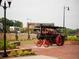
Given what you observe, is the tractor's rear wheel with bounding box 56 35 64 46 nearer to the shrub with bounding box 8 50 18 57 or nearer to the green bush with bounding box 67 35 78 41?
the green bush with bounding box 67 35 78 41

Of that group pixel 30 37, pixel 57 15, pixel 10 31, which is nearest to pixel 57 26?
pixel 57 15

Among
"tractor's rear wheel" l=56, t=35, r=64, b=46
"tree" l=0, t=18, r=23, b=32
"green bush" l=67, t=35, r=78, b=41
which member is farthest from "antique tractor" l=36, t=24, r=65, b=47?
"tree" l=0, t=18, r=23, b=32

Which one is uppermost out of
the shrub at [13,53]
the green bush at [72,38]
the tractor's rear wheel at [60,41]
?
the green bush at [72,38]

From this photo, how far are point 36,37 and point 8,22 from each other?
0.56 m

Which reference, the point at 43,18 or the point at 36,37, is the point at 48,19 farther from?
the point at 36,37

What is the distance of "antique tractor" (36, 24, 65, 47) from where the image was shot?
178 inches

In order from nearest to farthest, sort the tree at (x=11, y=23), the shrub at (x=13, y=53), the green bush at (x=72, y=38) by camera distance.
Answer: the tree at (x=11, y=23) → the shrub at (x=13, y=53) → the green bush at (x=72, y=38)

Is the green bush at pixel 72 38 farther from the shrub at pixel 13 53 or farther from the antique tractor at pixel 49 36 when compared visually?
the shrub at pixel 13 53

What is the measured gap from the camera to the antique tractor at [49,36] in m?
4.53

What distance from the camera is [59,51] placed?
15.4ft

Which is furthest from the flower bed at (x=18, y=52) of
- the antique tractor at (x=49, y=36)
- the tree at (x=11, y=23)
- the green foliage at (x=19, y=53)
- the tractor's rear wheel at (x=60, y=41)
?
the tractor's rear wheel at (x=60, y=41)

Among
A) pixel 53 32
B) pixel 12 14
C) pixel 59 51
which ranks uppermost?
pixel 12 14

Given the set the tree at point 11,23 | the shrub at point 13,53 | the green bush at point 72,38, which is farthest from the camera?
the green bush at point 72,38

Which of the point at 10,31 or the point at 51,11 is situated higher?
the point at 51,11
